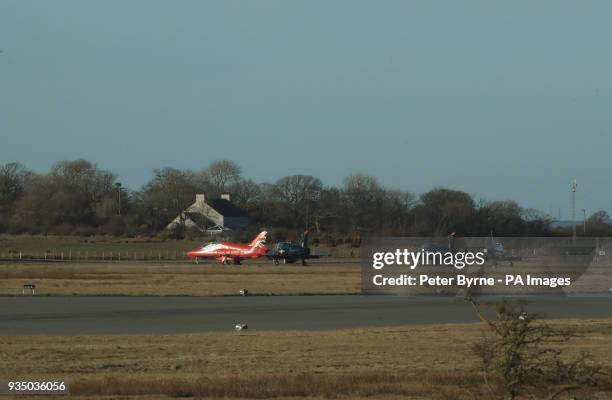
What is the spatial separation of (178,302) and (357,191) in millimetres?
99062

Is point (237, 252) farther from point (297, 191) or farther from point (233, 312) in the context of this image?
point (297, 191)

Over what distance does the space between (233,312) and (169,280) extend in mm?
19099

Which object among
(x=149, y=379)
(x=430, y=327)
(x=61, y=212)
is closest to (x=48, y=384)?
(x=149, y=379)

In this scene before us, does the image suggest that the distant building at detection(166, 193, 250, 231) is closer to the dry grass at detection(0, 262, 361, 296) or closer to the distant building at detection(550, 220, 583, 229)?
the distant building at detection(550, 220, 583, 229)

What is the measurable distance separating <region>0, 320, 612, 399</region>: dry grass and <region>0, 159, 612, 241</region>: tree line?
73934 mm

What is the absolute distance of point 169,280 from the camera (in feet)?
165

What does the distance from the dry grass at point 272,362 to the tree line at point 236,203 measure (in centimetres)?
7393

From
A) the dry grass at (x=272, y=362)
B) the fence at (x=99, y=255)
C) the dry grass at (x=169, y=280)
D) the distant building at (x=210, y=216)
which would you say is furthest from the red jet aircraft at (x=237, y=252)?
the dry grass at (x=272, y=362)

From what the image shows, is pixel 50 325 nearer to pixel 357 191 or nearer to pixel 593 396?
pixel 593 396

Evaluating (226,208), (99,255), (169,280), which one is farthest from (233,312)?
(226,208)

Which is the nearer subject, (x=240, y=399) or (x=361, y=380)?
(x=240, y=399)

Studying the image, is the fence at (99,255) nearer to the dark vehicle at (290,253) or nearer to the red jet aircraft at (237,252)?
the red jet aircraft at (237,252)

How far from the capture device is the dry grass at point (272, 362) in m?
15.6

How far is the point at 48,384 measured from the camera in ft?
51.8
